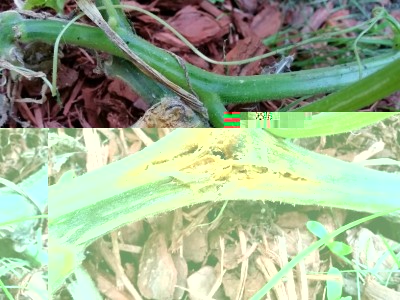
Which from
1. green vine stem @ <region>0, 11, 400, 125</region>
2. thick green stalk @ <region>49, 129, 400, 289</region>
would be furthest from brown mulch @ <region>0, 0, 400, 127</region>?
thick green stalk @ <region>49, 129, 400, 289</region>

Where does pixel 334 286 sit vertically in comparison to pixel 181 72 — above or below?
below

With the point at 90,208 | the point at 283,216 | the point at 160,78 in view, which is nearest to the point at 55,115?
the point at 160,78

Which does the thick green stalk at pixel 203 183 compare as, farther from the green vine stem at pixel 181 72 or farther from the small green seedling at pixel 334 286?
the green vine stem at pixel 181 72

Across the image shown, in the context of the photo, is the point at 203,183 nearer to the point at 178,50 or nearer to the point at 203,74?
the point at 203,74

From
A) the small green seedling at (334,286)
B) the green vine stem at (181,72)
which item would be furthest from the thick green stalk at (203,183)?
the green vine stem at (181,72)

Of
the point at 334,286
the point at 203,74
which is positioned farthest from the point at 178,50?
the point at 334,286

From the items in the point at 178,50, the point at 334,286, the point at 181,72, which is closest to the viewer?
the point at 334,286
